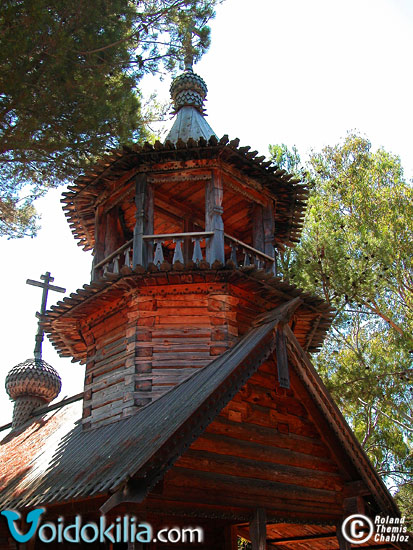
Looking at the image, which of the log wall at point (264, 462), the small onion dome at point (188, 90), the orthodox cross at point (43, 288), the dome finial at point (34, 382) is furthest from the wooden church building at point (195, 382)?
the orthodox cross at point (43, 288)

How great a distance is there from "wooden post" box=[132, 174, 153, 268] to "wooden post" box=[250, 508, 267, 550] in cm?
397

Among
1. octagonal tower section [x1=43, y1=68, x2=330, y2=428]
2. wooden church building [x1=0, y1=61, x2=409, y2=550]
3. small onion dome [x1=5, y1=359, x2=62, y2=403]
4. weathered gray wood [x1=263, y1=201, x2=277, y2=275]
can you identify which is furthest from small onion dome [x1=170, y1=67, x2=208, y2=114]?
small onion dome [x1=5, y1=359, x2=62, y2=403]

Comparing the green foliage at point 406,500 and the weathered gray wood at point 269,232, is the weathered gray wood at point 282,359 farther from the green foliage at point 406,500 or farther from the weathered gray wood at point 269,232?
the green foliage at point 406,500

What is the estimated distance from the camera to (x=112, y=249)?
419 inches

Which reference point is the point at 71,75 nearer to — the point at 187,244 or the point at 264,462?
the point at 187,244

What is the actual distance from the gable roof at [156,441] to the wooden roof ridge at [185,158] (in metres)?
3.18

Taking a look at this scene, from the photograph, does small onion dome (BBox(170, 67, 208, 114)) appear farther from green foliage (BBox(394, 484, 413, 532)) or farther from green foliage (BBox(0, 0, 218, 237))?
green foliage (BBox(394, 484, 413, 532))

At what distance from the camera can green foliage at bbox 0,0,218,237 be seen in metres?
8.31

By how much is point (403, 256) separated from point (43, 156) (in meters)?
11.5

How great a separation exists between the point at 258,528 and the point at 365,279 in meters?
10.5

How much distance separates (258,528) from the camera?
671 cm

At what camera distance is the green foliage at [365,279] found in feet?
52.4

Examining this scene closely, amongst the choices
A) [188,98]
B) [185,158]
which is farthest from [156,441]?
[188,98]

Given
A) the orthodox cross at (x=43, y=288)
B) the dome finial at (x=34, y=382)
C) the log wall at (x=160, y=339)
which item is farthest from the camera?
the orthodox cross at (x=43, y=288)
